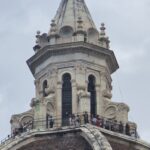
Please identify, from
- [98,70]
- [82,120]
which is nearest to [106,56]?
[98,70]

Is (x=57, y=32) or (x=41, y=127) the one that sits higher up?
(x=57, y=32)

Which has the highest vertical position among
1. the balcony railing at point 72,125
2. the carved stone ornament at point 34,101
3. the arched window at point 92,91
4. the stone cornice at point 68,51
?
the stone cornice at point 68,51

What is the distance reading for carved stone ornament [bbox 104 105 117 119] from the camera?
83.6 metres

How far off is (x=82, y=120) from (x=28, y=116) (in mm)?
4826

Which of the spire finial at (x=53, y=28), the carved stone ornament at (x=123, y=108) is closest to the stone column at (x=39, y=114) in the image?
the carved stone ornament at (x=123, y=108)

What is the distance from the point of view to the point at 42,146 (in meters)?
80.0

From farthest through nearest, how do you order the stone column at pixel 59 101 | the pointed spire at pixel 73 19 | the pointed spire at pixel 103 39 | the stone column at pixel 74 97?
the pointed spire at pixel 103 39, the pointed spire at pixel 73 19, the stone column at pixel 59 101, the stone column at pixel 74 97

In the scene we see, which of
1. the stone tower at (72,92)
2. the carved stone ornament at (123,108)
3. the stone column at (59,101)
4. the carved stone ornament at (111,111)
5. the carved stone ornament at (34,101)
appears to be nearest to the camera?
the stone tower at (72,92)

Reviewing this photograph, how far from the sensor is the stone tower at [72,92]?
79.9m

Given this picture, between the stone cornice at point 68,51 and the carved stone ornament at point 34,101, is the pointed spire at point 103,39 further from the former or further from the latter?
the carved stone ornament at point 34,101

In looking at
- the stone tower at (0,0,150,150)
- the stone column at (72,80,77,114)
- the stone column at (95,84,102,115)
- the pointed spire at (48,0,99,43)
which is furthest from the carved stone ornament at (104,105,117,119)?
the pointed spire at (48,0,99,43)

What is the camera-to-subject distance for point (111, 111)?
83.9m

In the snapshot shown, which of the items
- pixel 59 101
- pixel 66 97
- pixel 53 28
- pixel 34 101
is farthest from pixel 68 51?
pixel 34 101

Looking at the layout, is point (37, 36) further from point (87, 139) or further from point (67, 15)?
point (87, 139)
